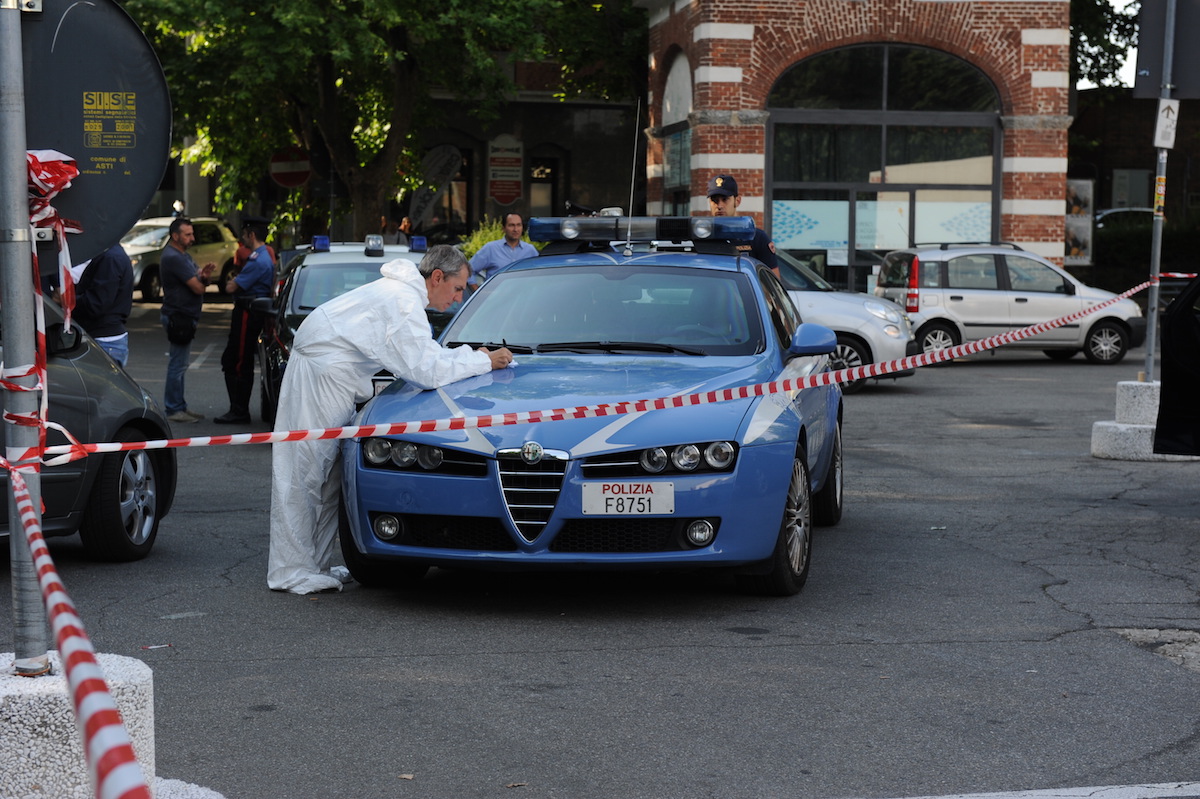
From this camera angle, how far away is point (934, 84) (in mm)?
26609

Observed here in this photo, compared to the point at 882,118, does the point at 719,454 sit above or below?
below

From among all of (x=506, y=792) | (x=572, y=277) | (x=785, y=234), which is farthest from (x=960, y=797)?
Result: (x=785, y=234)

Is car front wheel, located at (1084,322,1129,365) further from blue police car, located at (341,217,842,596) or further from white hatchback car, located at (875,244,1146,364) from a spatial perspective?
blue police car, located at (341,217,842,596)

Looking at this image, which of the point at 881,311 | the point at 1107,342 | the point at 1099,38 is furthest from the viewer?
the point at 1099,38

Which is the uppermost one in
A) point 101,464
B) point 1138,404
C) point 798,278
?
point 798,278

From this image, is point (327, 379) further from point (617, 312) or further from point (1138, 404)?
point (1138, 404)

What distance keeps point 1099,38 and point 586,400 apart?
29352mm

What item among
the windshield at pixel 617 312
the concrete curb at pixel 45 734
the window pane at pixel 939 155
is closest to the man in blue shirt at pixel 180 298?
the windshield at pixel 617 312

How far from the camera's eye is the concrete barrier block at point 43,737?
3.75 meters

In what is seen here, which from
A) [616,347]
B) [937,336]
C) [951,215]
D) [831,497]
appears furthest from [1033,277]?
[616,347]

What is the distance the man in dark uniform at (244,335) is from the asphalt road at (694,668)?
4628mm

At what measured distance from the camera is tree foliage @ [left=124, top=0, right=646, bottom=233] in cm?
2400

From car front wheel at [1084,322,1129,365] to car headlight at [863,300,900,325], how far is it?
5.60 meters

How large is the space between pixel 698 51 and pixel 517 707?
22092 millimetres
